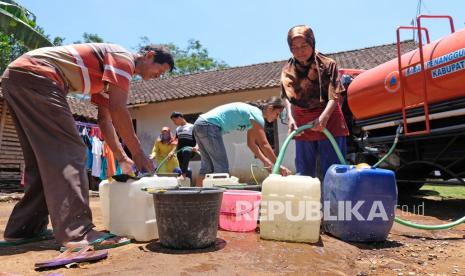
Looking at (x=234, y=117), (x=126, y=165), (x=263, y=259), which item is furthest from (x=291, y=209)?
(x=234, y=117)

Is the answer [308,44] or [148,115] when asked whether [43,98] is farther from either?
[148,115]

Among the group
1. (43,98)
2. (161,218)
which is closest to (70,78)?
(43,98)

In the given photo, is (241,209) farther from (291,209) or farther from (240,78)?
(240,78)

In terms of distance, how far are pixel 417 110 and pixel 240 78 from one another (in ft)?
33.2

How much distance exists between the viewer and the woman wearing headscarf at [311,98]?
10.5ft

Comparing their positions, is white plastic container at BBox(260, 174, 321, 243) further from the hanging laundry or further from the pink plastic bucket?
the hanging laundry

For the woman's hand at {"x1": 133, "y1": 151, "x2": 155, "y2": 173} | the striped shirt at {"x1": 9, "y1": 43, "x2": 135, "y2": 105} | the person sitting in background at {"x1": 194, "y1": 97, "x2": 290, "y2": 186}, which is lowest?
the woman's hand at {"x1": 133, "y1": 151, "x2": 155, "y2": 173}

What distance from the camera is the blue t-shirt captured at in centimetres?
420

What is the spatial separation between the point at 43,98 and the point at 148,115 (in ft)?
40.0

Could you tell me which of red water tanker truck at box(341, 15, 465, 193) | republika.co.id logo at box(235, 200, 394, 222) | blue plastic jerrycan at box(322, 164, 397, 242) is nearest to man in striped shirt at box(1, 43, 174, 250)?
republika.co.id logo at box(235, 200, 394, 222)

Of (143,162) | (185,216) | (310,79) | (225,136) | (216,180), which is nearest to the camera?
(185,216)

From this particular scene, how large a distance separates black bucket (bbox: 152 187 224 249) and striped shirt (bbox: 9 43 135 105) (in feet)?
2.65

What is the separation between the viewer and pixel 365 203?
275 cm

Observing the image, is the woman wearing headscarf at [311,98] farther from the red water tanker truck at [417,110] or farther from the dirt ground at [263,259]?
the red water tanker truck at [417,110]
